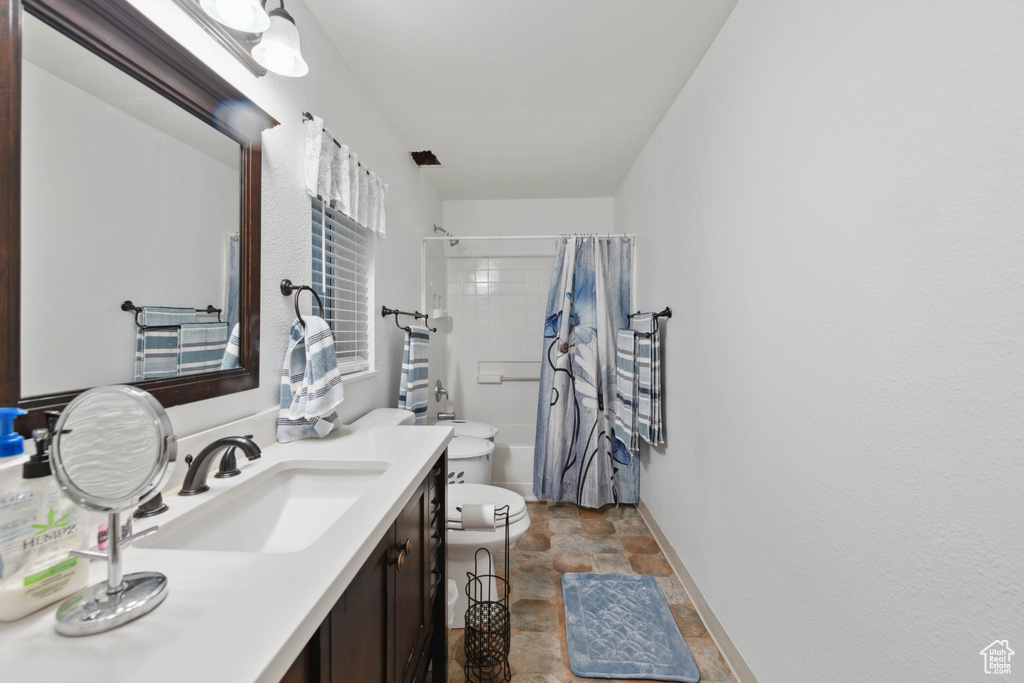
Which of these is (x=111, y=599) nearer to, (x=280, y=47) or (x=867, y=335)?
(x=280, y=47)

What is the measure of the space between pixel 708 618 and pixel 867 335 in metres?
1.40

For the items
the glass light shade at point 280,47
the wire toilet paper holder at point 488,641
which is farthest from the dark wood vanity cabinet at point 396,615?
the glass light shade at point 280,47

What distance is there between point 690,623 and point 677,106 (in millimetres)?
2327

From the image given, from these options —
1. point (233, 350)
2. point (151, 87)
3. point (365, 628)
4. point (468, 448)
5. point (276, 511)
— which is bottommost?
point (468, 448)

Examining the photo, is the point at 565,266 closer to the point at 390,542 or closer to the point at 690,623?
the point at 690,623

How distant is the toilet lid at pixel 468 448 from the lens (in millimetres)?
2404

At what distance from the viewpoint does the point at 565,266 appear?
2.88 metres

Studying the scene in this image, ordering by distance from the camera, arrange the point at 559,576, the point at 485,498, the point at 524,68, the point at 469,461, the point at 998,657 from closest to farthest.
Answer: the point at 998,657
the point at 524,68
the point at 485,498
the point at 559,576
the point at 469,461

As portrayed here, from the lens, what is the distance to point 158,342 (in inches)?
35.2

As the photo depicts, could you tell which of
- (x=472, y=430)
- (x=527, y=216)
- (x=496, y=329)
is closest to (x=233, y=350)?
(x=472, y=430)

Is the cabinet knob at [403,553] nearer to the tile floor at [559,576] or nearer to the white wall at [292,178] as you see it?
the white wall at [292,178]

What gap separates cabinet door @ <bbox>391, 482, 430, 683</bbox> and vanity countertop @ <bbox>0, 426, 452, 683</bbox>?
0.84 feet

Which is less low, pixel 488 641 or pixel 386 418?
pixel 386 418

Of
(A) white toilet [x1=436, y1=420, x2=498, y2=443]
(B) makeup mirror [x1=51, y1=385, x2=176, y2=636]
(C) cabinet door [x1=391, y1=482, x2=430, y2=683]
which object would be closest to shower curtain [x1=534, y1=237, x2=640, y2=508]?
(A) white toilet [x1=436, y1=420, x2=498, y2=443]
